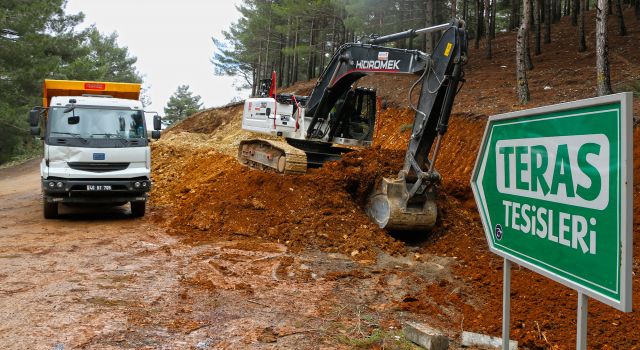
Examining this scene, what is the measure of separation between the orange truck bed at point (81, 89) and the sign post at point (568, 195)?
35.1ft

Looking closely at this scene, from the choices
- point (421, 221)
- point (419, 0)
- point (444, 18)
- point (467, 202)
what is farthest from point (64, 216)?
point (444, 18)

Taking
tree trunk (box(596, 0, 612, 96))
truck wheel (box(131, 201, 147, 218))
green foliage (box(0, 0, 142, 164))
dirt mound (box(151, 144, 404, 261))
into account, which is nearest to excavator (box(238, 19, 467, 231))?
dirt mound (box(151, 144, 404, 261))

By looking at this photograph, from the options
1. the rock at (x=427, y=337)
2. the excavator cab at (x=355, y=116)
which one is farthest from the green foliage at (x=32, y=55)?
the rock at (x=427, y=337)

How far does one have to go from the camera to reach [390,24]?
2480 cm

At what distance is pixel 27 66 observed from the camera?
25.9 metres

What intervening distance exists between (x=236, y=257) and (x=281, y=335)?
308 cm

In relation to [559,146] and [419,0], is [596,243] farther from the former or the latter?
[419,0]

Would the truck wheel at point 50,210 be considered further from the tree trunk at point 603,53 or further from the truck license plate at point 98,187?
the tree trunk at point 603,53

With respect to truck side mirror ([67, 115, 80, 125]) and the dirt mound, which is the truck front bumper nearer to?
the dirt mound

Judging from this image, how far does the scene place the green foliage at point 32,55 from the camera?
82.4 ft

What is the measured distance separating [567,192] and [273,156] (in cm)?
910

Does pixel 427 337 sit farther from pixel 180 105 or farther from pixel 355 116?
pixel 180 105

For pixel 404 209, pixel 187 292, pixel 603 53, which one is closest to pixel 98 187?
pixel 187 292

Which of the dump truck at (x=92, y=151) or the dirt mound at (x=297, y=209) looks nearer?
the dirt mound at (x=297, y=209)
